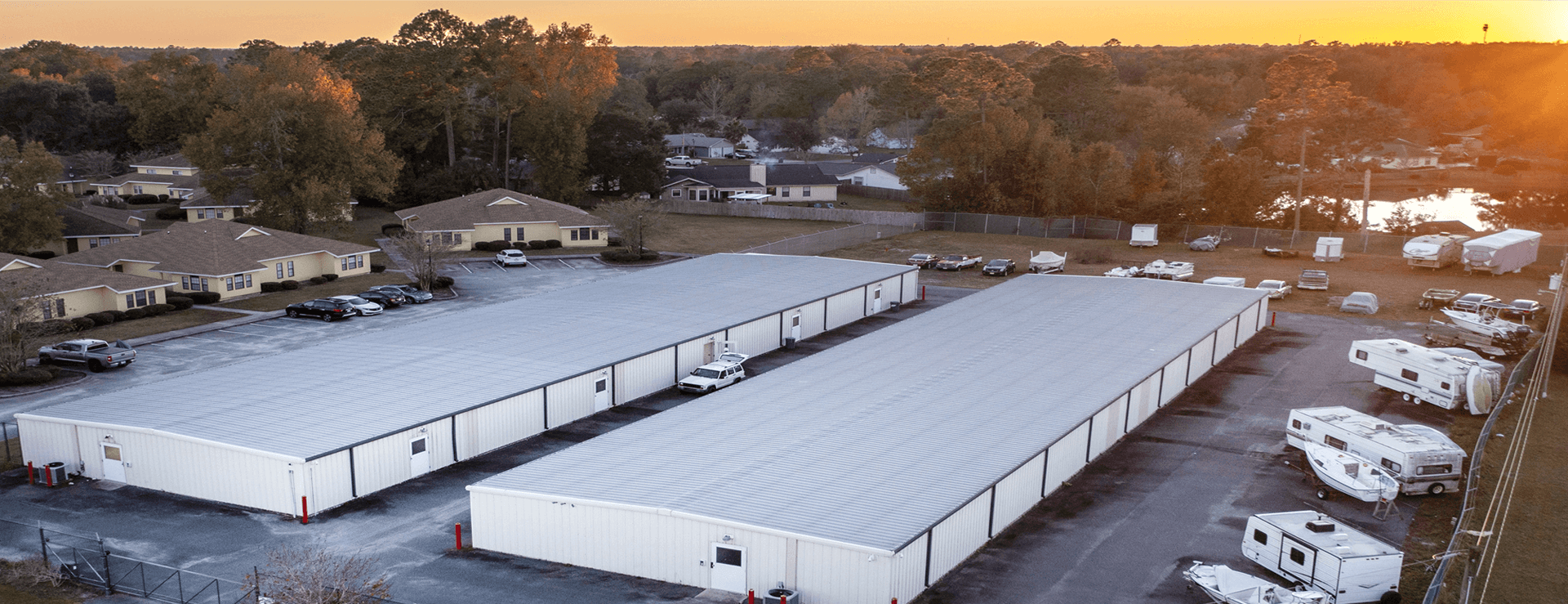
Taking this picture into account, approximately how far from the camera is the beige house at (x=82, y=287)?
53.0 meters

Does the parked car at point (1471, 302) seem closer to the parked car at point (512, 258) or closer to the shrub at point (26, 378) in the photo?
the parked car at point (512, 258)

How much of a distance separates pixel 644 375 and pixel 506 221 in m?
46.0

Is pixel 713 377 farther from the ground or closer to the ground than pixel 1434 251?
closer to the ground

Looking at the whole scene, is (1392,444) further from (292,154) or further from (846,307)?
(292,154)

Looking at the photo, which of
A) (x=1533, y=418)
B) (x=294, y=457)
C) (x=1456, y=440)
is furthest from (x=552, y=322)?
(x=1533, y=418)

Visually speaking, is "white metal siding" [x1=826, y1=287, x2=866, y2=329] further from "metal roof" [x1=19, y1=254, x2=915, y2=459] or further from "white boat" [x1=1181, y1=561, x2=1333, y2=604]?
"white boat" [x1=1181, y1=561, x2=1333, y2=604]

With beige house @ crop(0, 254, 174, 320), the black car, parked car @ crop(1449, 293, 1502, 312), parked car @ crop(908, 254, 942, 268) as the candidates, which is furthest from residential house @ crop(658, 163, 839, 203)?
parked car @ crop(1449, 293, 1502, 312)

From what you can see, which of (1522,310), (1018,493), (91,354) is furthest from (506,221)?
(1522,310)

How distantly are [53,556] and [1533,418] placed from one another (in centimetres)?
4780

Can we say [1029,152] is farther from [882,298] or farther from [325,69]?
[325,69]

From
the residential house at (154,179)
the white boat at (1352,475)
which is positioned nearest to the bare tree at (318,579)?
the white boat at (1352,475)

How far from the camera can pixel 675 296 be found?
51438mm

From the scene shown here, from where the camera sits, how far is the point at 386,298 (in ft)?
192

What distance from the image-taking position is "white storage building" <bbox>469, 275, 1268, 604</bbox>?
22984 millimetres
